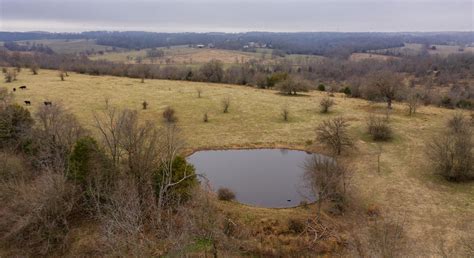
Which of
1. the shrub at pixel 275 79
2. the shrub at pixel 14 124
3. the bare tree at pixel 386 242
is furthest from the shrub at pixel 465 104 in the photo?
the shrub at pixel 14 124

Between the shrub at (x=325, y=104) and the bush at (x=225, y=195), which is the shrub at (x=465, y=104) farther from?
the bush at (x=225, y=195)

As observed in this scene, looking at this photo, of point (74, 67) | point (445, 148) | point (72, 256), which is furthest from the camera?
point (74, 67)

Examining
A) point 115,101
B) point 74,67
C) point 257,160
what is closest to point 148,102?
point 115,101

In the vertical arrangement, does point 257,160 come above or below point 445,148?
below

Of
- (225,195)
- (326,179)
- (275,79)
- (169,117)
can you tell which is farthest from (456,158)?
(275,79)

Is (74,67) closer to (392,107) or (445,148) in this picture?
(392,107)

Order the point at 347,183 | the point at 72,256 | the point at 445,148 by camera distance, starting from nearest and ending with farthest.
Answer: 1. the point at 72,256
2. the point at 347,183
3. the point at 445,148

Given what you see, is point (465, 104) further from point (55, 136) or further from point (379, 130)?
point (55, 136)
